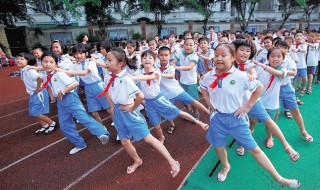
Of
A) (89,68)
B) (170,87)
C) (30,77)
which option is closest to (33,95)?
(30,77)

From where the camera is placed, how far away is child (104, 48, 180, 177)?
2400mm

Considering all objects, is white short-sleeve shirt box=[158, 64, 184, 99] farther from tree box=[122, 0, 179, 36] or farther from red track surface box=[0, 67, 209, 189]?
tree box=[122, 0, 179, 36]

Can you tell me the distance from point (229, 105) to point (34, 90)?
11.0ft

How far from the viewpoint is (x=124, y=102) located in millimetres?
2469

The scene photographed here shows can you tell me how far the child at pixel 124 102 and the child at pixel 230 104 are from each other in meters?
0.72

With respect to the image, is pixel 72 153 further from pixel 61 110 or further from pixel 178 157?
pixel 178 157

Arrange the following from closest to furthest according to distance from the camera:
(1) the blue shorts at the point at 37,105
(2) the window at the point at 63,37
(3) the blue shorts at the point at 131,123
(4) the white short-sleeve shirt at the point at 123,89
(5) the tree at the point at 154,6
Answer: (4) the white short-sleeve shirt at the point at 123,89 < (3) the blue shorts at the point at 131,123 < (1) the blue shorts at the point at 37,105 < (5) the tree at the point at 154,6 < (2) the window at the point at 63,37

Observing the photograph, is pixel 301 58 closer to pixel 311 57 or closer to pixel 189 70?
pixel 311 57

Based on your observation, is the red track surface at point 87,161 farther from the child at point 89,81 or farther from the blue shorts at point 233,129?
the blue shorts at point 233,129

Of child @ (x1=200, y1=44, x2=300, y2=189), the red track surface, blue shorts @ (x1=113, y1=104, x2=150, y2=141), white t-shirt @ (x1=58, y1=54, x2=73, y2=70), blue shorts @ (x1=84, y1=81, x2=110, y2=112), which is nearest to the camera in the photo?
child @ (x1=200, y1=44, x2=300, y2=189)

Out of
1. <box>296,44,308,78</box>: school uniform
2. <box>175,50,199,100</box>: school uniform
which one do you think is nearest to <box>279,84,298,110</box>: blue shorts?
<box>175,50,199,100</box>: school uniform

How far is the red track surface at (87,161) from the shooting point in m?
2.73

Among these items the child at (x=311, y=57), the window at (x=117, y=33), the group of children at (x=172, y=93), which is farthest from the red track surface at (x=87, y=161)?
the window at (x=117, y=33)

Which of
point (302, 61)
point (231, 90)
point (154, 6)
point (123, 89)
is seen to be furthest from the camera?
point (154, 6)
